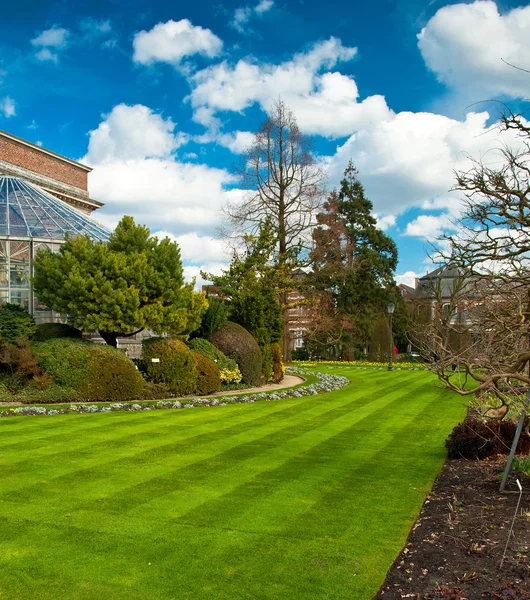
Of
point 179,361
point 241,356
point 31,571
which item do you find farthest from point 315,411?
point 31,571

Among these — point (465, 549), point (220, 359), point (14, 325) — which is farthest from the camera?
point (220, 359)

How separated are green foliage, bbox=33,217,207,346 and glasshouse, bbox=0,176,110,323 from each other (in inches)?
73.2

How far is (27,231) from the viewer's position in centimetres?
2123

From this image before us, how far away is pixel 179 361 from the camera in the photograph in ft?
56.3

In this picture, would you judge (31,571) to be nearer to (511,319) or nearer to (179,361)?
(511,319)

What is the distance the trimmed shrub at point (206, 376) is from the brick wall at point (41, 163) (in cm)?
2286

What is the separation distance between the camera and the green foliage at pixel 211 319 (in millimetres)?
20156

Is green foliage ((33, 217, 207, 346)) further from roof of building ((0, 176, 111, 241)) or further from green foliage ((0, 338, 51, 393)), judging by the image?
roof of building ((0, 176, 111, 241))

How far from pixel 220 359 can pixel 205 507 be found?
1325cm

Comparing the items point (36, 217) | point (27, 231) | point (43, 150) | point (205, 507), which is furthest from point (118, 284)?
point (43, 150)

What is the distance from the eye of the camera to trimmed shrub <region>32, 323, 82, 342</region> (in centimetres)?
1733

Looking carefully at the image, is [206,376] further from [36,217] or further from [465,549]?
[465,549]

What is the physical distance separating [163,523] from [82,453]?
3.53 metres

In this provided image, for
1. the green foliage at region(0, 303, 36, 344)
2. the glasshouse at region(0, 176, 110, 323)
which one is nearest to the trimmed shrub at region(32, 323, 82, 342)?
the green foliage at region(0, 303, 36, 344)
